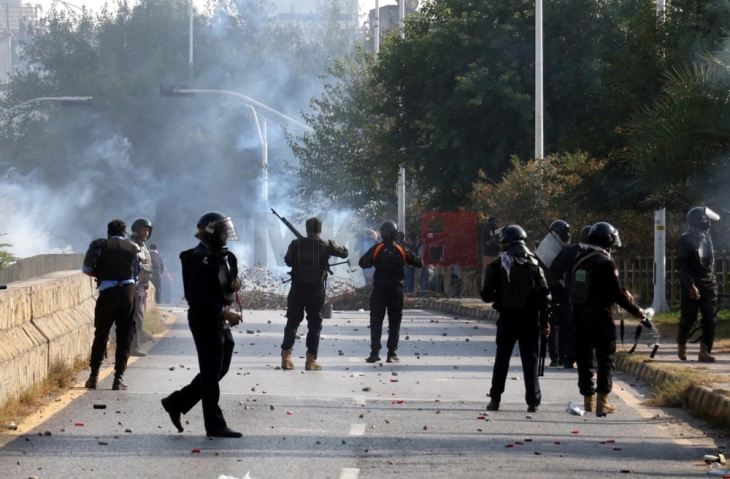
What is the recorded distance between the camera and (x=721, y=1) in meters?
20.7

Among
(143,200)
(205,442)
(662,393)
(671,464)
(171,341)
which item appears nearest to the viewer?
(671,464)

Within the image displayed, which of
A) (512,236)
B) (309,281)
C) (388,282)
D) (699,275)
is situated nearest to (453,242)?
(388,282)

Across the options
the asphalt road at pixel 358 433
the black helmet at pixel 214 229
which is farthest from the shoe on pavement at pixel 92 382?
the black helmet at pixel 214 229

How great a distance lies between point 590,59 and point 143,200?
98.5ft

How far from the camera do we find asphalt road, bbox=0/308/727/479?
8.61 meters

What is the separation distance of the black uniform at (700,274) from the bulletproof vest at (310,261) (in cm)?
399

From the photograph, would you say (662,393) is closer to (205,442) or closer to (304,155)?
(205,442)

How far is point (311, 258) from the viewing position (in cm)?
1562

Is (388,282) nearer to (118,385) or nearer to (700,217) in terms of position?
(700,217)

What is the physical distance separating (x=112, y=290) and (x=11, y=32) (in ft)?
407

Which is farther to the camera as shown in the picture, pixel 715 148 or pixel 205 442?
pixel 715 148

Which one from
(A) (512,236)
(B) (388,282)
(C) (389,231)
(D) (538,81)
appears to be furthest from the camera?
(D) (538,81)

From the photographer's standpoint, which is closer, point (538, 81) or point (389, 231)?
point (389, 231)

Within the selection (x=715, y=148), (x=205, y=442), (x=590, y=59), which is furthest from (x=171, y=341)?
(x=590, y=59)
